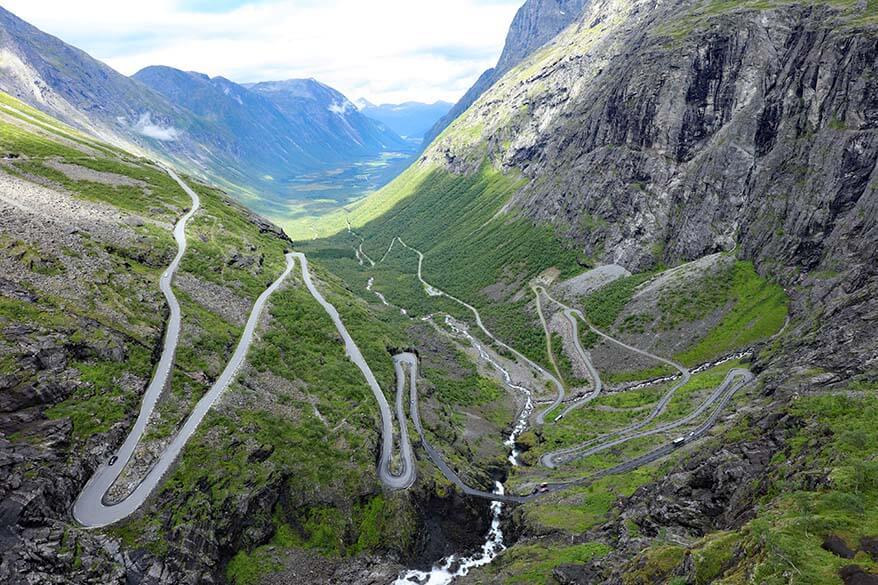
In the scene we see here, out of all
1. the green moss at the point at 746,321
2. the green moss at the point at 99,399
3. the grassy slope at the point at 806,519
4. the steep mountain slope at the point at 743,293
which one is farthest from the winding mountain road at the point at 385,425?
the green moss at the point at 746,321

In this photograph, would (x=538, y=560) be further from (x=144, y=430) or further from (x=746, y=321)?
(x=746, y=321)

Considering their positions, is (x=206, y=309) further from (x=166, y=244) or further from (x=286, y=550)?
(x=286, y=550)

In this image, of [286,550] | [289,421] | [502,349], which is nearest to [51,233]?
[289,421]

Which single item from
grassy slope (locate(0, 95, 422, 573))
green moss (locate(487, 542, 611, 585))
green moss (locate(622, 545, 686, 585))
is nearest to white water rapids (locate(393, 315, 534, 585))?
grassy slope (locate(0, 95, 422, 573))

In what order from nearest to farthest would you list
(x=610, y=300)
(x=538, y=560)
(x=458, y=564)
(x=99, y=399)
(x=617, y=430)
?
(x=538, y=560) < (x=99, y=399) < (x=458, y=564) < (x=617, y=430) < (x=610, y=300)

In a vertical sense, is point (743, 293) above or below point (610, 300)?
above

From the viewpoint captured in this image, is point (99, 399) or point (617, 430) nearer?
point (99, 399)

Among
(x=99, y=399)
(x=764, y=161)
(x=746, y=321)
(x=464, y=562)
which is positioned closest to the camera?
(x=99, y=399)

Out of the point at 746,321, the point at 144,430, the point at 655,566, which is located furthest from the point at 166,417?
the point at 746,321

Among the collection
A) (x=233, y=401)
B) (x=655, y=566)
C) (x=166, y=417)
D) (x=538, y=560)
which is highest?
(x=166, y=417)
